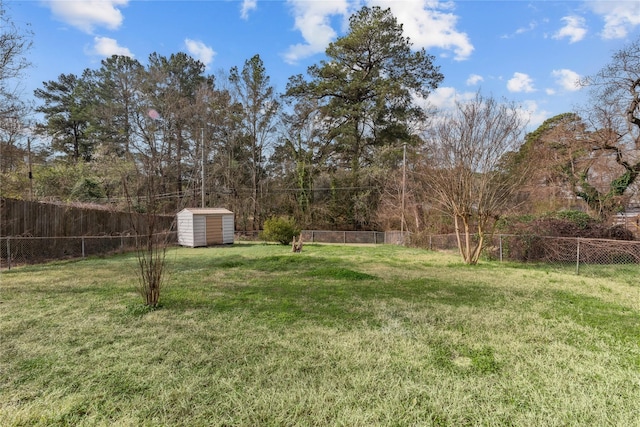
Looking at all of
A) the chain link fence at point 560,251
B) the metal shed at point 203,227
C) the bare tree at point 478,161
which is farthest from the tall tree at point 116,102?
the chain link fence at point 560,251

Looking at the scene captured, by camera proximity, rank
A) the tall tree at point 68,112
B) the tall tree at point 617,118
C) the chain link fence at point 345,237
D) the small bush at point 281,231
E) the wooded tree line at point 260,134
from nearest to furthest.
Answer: the tall tree at point 617,118, the small bush at point 281,231, the chain link fence at point 345,237, the wooded tree line at point 260,134, the tall tree at point 68,112

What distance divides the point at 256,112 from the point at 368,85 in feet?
25.4

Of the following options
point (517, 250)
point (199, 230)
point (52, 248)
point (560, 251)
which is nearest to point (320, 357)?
point (517, 250)

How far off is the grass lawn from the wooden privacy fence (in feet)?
12.7

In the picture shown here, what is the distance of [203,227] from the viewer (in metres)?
14.1

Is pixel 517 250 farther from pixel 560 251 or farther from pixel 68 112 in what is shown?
pixel 68 112

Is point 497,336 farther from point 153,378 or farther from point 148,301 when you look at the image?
point 148,301

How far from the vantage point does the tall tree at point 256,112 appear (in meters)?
20.3

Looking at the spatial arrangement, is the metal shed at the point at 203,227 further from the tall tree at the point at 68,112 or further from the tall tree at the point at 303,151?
the tall tree at the point at 68,112

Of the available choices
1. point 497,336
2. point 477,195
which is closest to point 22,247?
point 497,336

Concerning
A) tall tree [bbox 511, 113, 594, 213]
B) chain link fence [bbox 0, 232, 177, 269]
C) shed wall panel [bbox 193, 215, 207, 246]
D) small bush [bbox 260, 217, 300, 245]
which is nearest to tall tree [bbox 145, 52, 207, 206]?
shed wall panel [bbox 193, 215, 207, 246]

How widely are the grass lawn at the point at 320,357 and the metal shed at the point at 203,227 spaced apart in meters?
8.48

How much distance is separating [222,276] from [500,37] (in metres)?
9.58

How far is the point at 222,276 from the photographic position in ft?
21.3
